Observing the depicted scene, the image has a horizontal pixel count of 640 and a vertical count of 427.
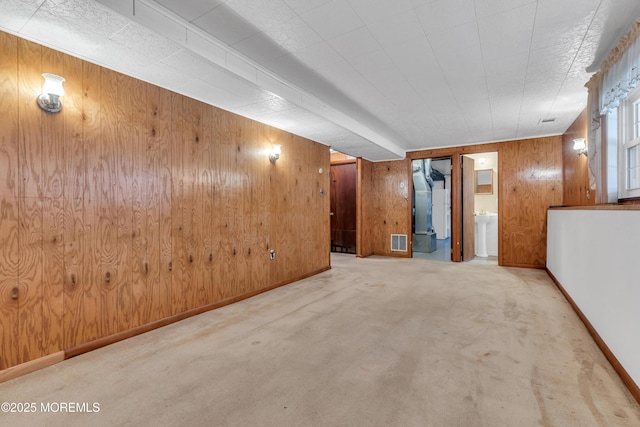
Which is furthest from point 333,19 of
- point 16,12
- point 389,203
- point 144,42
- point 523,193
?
point 389,203

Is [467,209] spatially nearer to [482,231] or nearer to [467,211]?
[467,211]

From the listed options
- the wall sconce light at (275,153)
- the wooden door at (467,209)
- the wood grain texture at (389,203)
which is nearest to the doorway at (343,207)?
the wood grain texture at (389,203)

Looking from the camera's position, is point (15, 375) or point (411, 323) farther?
point (411, 323)

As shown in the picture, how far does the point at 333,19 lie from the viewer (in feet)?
6.72

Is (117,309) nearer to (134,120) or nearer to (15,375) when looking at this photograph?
(15,375)

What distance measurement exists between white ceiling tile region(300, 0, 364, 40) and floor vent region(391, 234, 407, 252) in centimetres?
507

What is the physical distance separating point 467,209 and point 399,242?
157 centimetres

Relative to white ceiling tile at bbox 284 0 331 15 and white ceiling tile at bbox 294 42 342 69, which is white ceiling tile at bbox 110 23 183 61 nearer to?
white ceiling tile at bbox 284 0 331 15

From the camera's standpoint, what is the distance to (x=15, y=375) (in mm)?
1886

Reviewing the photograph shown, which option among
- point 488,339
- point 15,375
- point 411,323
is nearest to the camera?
point 15,375

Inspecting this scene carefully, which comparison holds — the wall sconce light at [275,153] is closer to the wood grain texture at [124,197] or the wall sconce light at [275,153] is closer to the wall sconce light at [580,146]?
Answer: the wood grain texture at [124,197]

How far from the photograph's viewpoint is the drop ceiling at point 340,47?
1.88 m

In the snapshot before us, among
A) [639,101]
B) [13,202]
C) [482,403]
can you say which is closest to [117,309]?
[13,202]

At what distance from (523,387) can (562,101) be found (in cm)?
350
